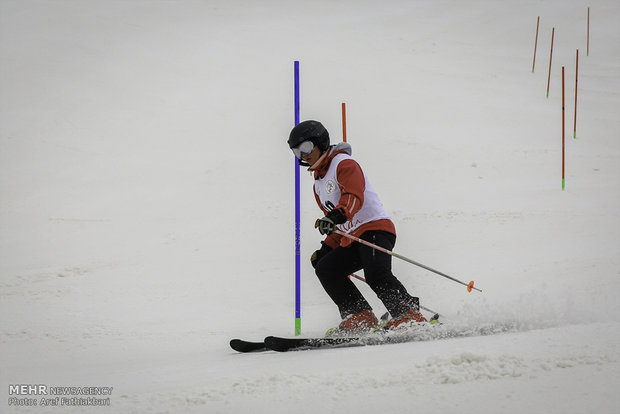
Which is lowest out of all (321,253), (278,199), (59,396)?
(59,396)

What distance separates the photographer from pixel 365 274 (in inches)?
148

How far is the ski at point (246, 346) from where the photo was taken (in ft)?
12.4

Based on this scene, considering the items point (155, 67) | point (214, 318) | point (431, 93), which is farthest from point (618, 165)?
point (155, 67)

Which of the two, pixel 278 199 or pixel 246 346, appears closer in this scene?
pixel 246 346

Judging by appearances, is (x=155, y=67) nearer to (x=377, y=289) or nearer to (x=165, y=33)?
(x=165, y=33)

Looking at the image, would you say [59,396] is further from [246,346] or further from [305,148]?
[305,148]

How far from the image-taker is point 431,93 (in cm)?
1512

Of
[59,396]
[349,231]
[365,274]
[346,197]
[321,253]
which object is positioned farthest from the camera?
[321,253]

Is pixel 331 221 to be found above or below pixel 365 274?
above

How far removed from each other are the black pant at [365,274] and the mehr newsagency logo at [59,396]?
5.21ft

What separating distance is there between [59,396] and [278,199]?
649cm

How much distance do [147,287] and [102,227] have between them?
8.68 ft

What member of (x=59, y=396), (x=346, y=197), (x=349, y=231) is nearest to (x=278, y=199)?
(x=349, y=231)

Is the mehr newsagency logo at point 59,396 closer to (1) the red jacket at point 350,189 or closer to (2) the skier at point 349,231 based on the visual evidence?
(2) the skier at point 349,231
